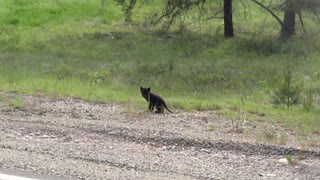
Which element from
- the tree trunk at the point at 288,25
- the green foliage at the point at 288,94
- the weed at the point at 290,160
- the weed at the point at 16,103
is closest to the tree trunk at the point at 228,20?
the tree trunk at the point at 288,25

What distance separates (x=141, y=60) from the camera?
67.5 ft

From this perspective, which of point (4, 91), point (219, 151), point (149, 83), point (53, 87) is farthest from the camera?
point (149, 83)

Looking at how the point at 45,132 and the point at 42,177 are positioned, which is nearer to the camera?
the point at 42,177

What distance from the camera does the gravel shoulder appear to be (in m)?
5.98

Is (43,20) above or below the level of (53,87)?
above

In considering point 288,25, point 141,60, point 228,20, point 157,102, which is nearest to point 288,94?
point 157,102

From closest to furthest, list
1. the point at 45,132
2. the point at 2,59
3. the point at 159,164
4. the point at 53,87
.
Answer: the point at 159,164, the point at 45,132, the point at 53,87, the point at 2,59

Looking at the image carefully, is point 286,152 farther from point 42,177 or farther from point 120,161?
point 42,177

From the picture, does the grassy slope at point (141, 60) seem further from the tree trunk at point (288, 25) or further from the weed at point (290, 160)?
the weed at point (290, 160)

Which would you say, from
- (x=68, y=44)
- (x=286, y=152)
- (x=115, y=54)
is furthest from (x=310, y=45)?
(x=286, y=152)

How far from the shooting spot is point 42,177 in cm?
566

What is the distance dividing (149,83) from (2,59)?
564 cm

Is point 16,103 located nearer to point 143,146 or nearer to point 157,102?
point 157,102

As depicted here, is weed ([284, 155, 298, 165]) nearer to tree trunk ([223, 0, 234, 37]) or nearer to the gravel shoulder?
the gravel shoulder
